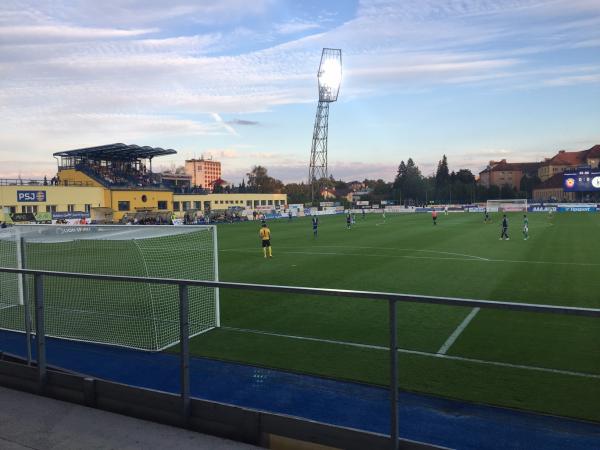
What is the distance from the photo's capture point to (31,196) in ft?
184

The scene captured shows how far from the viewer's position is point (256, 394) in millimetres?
6562

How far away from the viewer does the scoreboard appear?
64.9 metres

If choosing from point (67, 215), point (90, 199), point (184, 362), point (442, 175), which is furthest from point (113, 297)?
point (442, 175)

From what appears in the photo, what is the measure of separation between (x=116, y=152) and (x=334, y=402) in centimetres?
6926

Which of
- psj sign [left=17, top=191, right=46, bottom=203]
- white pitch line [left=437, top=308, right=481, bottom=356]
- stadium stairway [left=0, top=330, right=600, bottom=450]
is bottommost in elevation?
white pitch line [left=437, top=308, right=481, bottom=356]

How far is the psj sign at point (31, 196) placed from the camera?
55.2m

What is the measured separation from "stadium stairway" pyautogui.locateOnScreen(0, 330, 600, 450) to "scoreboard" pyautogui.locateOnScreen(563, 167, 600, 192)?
227 ft

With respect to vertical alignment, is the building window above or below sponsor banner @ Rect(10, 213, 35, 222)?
above

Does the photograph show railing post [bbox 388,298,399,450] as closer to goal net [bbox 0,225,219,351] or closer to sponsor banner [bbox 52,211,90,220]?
goal net [bbox 0,225,219,351]

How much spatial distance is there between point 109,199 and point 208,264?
183 feet

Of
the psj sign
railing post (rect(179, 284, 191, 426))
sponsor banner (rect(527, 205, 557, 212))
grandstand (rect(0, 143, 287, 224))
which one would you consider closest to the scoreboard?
sponsor banner (rect(527, 205, 557, 212))

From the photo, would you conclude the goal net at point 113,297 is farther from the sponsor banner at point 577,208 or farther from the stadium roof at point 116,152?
the sponsor banner at point 577,208

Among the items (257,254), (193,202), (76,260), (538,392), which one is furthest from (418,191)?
(538,392)

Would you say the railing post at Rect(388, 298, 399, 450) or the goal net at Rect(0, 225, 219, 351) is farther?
the goal net at Rect(0, 225, 219, 351)
